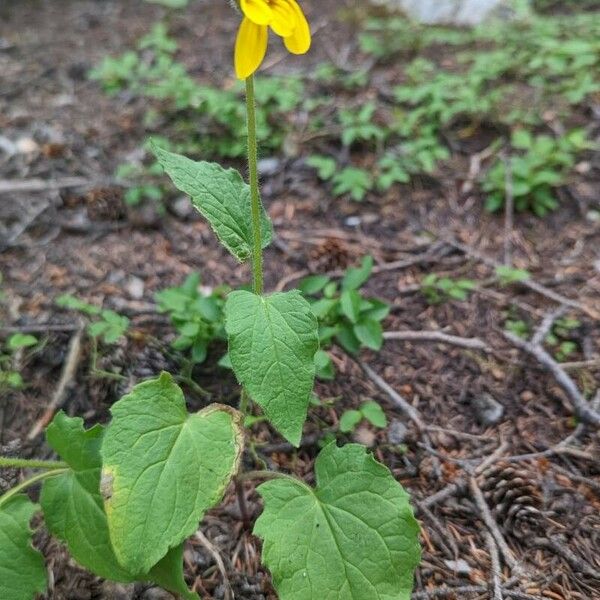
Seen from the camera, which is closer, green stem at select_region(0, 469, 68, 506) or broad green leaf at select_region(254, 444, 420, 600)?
broad green leaf at select_region(254, 444, 420, 600)

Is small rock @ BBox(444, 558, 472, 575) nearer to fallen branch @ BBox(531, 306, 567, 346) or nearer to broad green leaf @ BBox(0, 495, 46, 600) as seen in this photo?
fallen branch @ BBox(531, 306, 567, 346)

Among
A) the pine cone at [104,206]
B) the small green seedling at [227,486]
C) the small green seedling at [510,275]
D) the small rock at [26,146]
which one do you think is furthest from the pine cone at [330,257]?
the small rock at [26,146]

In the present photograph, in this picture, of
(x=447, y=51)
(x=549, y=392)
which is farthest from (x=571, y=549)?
(x=447, y=51)

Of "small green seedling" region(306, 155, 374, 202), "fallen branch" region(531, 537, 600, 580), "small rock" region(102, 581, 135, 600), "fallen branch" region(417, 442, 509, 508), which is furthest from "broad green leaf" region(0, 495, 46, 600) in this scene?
"small green seedling" region(306, 155, 374, 202)

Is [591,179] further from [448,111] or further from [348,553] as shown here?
[348,553]

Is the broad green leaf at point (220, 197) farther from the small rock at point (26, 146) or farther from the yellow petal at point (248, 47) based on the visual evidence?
the small rock at point (26, 146)

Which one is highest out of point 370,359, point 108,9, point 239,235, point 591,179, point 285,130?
point 108,9
